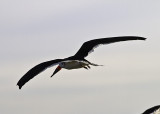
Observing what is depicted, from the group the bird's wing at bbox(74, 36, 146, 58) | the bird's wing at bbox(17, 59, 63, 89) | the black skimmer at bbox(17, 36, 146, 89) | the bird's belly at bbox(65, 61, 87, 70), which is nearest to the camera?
the bird's belly at bbox(65, 61, 87, 70)

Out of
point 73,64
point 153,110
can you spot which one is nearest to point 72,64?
point 73,64

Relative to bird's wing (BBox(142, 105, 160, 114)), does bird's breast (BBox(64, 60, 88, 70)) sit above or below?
above

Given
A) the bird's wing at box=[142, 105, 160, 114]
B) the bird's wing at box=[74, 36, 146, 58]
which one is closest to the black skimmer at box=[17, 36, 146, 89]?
the bird's wing at box=[74, 36, 146, 58]

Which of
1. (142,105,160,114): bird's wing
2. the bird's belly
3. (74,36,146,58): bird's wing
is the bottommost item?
(142,105,160,114): bird's wing

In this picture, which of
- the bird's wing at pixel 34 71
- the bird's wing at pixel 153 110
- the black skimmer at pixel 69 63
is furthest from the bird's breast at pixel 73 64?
the bird's wing at pixel 153 110

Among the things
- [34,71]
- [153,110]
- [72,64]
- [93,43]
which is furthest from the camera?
[153,110]

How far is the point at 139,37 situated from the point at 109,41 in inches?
147

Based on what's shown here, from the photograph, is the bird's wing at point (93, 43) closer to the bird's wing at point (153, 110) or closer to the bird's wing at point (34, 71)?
the bird's wing at point (34, 71)

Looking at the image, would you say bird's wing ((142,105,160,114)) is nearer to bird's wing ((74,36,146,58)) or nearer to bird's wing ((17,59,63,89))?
bird's wing ((74,36,146,58))

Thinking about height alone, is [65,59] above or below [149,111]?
above

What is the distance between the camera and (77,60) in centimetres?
A: 5472

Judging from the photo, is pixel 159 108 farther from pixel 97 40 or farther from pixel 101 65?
pixel 101 65

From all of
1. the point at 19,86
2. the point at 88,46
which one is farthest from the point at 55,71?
the point at 19,86

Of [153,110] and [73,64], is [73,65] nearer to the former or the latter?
[73,64]
